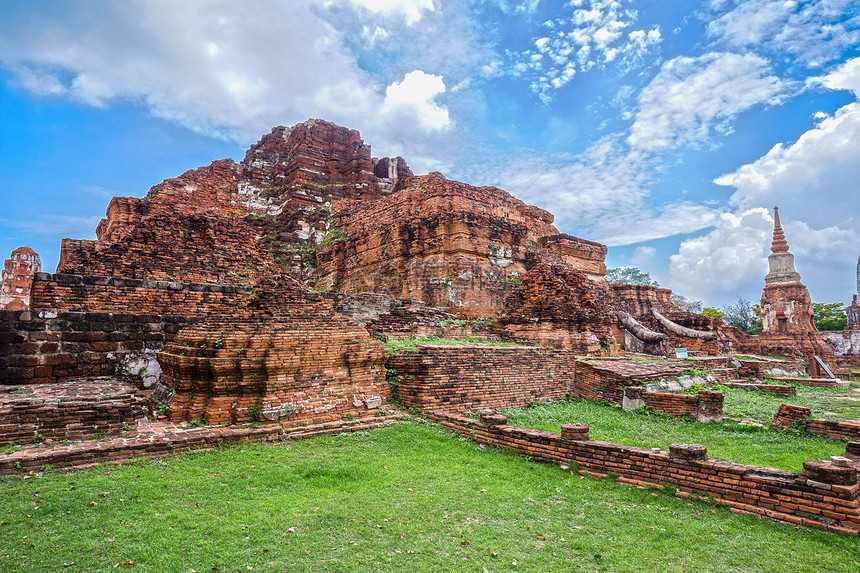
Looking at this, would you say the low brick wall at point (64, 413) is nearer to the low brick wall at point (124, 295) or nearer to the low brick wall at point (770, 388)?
the low brick wall at point (124, 295)

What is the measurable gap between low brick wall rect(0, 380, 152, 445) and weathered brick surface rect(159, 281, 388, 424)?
2.35 feet

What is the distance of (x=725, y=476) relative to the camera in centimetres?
475

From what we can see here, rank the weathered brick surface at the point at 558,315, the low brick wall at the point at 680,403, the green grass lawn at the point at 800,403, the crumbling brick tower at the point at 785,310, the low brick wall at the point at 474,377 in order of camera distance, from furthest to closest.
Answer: the crumbling brick tower at the point at 785,310 < the weathered brick surface at the point at 558,315 < the green grass lawn at the point at 800,403 < the low brick wall at the point at 680,403 < the low brick wall at the point at 474,377

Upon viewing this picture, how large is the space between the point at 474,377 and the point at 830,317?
54.1 meters

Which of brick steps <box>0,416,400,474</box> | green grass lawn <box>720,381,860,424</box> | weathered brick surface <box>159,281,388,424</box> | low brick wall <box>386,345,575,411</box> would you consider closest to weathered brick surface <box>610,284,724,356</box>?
green grass lawn <box>720,381,860,424</box>

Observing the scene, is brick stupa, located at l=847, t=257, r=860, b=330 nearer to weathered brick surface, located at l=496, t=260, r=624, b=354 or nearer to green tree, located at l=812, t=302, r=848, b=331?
green tree, located at l=812, t=302, r=848, b=331

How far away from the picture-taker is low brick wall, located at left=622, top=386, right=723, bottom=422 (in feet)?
28.2

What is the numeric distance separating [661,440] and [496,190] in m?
12.3

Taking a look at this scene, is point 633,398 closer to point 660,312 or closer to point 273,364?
point 273,364

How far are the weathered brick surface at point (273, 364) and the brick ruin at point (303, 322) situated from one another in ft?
0.08

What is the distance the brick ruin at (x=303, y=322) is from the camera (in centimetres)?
648

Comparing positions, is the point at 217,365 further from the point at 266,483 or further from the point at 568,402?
the point at 568,402

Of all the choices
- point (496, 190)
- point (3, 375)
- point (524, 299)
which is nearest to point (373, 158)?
point (496, 190)

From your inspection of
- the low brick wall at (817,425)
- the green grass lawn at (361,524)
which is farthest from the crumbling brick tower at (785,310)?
the green grass lawn at (361,524)
